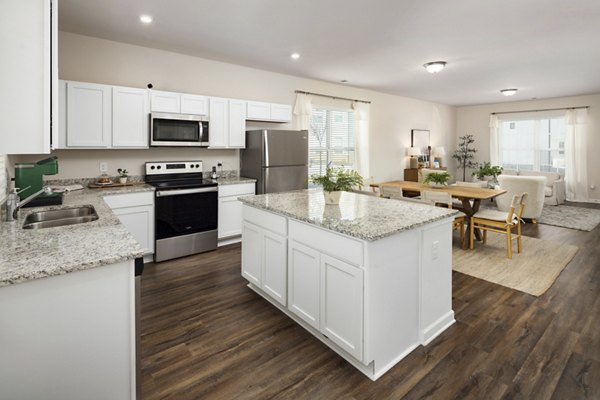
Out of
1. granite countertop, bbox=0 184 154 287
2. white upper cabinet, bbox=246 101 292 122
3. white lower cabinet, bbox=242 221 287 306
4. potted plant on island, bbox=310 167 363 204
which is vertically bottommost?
white lower cabinet, bbox=242 221 287 306

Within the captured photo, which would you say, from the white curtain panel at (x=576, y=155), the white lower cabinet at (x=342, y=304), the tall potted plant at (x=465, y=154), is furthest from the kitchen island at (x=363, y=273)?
the tall potted plant at (x=465, y=154)

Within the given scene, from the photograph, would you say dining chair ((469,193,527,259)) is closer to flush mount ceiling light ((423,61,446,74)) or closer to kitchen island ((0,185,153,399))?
flush mount ceiling light ((423,61,446,74))

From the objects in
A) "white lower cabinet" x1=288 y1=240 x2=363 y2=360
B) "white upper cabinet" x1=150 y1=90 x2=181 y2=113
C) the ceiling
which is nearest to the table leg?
the ceiling

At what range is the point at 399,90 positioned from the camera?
7117 millimetres

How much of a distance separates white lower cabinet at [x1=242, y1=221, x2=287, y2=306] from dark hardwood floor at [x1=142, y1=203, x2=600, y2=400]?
173mm

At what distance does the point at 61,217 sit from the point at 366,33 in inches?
Answer: 134

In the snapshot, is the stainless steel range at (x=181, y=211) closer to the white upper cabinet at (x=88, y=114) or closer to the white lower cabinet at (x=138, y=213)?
the white lower cabinet at (x=138, y=213)

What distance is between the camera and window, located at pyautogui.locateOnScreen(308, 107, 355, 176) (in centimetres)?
632

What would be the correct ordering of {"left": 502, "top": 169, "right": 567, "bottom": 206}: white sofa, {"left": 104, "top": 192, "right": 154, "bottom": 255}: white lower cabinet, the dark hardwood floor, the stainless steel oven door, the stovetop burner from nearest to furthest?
the dark hardwood floor
{"left": 104, "top": 192, "right": 154, "bottom": 255}: white lower cabinet
the stainless steel oven door
the stovetop burner
{"left": 502, "top": 169, "right": 567, "bottom": 206}: white sofa

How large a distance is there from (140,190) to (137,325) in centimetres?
246

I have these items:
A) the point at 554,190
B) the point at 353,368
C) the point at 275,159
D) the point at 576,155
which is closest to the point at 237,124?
the point at 275,159

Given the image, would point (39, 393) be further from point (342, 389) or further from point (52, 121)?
point (342, 389)

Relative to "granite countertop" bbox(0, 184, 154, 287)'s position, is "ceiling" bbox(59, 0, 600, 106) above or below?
above

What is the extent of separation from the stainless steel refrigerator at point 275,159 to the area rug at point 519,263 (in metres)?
2.45
